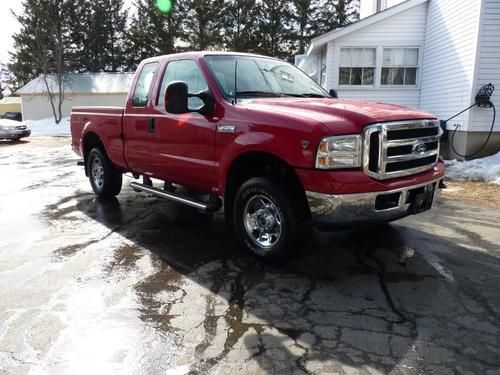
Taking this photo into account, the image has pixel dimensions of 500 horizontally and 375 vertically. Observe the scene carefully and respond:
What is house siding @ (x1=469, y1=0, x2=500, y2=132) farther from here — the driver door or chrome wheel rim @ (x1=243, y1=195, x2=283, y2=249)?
Answer: chrome wheel rim @ (x1=243, y1=195, x2=283, y2=249)

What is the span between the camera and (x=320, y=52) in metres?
18.0

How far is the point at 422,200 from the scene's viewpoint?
4.21 meters

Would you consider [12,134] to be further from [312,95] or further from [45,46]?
[45,46]

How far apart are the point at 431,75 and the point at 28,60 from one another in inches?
1751

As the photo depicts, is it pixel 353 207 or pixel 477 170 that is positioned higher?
pixel 353 207

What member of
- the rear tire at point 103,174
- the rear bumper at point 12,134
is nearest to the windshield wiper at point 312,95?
the rear tire at point 103,174

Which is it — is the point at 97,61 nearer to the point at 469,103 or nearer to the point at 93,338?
the point at 469,103

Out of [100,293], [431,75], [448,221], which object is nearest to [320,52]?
[431,75]

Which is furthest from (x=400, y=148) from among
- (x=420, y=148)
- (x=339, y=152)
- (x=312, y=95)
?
(x=312, y=95)

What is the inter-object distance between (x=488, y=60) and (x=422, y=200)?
8.93 m

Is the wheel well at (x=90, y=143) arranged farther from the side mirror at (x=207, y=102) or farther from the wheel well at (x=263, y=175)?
the wheel well at (x=263, y=175)

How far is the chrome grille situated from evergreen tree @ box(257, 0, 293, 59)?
36572 mm

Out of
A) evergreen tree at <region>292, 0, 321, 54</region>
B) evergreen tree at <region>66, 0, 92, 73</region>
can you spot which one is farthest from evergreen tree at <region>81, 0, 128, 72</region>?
evergreen tree at <region>292, 0, 321, 54</region>

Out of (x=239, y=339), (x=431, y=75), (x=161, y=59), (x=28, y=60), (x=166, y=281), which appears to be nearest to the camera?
(x=239, y=339)
